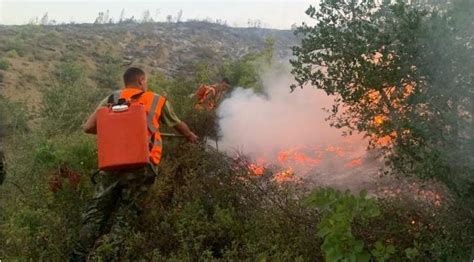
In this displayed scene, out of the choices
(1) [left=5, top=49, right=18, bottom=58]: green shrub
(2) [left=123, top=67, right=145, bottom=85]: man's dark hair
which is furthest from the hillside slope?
(2) [left=123, top=67, right=145, bottom=85]: man's dark hair

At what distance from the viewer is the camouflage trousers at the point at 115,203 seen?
16.5 ft

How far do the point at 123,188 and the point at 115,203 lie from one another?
192 millimetres

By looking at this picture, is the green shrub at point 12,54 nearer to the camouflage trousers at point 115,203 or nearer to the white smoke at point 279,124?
the white smoke at point 279,124

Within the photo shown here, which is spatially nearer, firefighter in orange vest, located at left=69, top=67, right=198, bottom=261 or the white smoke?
firefighter in orange vest, located at left=69, top=67, right=198, bottom=261

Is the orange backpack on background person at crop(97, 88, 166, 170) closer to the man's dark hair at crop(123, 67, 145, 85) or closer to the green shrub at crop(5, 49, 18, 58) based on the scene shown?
the man's dark hair at crop(123, 67, 145, 85)

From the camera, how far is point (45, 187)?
5.82 metres

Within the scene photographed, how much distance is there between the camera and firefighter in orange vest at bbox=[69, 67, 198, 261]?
508 centimetres

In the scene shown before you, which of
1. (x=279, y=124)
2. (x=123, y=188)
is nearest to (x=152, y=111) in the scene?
(x=123, y=188)

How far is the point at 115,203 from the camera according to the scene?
209 inches

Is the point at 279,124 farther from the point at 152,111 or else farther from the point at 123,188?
the point at 123,188

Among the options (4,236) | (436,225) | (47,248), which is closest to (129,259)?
(47,248)

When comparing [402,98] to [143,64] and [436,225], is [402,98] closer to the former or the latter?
[436,225]

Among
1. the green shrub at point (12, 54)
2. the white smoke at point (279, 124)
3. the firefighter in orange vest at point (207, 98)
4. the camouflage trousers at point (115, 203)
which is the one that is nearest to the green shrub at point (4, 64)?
the green shrub at point (12, 54)

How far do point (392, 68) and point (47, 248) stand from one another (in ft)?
10.6
